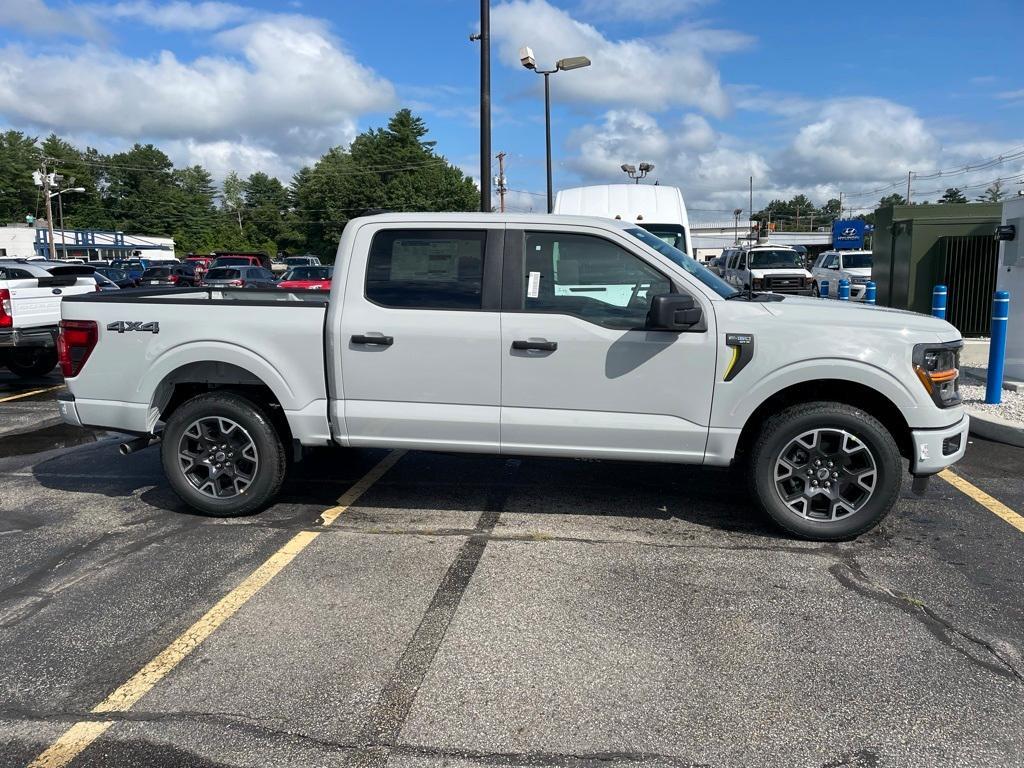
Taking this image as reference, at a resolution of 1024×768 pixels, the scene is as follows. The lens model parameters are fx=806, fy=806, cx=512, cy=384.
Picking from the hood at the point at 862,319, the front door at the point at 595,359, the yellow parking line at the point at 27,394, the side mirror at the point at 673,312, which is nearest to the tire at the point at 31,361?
the yellow parking line at the point at 27,394

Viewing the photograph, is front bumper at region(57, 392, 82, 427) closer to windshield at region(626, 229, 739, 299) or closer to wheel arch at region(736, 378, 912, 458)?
windshield at region(626, 229, 739, 299)

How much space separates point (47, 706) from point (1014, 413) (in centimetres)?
856

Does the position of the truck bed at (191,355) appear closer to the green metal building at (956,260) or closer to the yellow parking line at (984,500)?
the yellow parking line at (984,500)

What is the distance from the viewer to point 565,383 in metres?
4.83

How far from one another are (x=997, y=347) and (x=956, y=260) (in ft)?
24.5

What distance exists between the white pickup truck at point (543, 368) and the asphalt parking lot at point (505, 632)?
52 centimetres

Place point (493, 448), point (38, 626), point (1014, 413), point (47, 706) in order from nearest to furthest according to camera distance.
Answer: point (47, 706)
point (38, 626)
point (493, 448)
point (1014, 413)

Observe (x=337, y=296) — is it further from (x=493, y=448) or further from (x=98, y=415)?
(x=98, y=415)

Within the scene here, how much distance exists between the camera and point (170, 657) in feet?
11.6

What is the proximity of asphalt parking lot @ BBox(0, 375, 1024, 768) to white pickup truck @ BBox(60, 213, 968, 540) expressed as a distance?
20.3 inches

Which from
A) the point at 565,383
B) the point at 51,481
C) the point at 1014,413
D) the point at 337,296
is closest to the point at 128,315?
the point at 337,296

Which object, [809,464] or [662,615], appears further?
[809,464]

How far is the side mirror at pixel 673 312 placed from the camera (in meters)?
4.51

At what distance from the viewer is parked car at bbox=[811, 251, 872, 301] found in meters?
24.2
